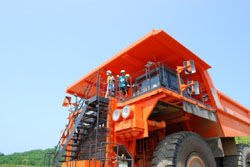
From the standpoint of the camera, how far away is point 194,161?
6.31m

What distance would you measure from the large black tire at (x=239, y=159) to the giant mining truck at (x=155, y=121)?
0.13 feet

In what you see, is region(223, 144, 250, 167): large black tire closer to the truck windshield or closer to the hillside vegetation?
the truck windshield

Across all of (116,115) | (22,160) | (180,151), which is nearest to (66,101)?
(116,115)

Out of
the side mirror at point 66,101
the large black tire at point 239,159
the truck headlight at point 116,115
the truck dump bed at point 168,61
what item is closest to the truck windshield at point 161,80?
the truck dump bed at point 168,61

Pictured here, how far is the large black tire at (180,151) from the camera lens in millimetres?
5633

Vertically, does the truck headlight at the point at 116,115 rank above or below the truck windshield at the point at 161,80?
below

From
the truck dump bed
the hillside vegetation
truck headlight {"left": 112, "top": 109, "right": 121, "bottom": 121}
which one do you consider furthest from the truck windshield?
the hillside vegetation

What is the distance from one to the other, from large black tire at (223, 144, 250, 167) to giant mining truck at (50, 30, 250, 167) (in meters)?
0.04

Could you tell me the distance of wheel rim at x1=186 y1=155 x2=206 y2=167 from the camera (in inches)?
240

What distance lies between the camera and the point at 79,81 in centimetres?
1055

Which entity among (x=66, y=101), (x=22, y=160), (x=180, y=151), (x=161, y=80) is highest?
(x=161, y=80)

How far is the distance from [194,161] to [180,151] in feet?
2.92

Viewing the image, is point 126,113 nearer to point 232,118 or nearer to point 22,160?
point 232,118

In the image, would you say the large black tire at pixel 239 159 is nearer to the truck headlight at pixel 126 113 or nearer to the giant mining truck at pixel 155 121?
the giant mining truck at pixel 155 121
